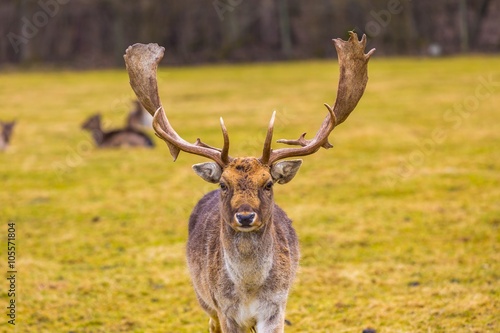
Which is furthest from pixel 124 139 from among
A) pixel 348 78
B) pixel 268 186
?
pixel 268 186

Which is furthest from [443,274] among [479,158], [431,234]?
[479,158]

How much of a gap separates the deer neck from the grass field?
1966 mm

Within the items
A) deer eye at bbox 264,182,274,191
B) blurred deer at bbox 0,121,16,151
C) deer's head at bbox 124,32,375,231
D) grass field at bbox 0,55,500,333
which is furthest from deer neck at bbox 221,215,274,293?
blurred deer at bbox 0,121,16,151

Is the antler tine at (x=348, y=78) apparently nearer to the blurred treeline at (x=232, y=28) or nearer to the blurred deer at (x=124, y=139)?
the blurred deer at (x=124, y=139)

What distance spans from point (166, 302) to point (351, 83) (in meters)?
3.40

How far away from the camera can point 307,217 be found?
39.9 ft

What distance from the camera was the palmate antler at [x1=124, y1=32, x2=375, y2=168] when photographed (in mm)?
6293

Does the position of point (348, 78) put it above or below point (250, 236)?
above

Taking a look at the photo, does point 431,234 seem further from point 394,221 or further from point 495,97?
point 495,97

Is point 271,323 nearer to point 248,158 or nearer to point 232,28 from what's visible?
point 248,158

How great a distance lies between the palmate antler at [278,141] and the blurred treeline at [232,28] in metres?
36.6

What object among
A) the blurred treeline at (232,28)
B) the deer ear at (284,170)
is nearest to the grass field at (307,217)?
the deer ear at (284,170)

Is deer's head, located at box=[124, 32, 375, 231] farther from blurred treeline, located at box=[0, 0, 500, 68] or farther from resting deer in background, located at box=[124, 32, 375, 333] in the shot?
blurred treeline, located at box=[0, 0, 500, 68]

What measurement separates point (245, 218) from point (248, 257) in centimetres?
43
